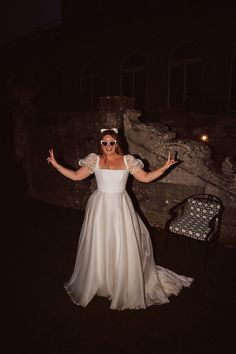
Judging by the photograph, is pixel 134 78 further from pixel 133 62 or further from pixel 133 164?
pixel 133 164

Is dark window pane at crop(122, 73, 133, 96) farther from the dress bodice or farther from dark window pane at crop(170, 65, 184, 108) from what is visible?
the dress bodice

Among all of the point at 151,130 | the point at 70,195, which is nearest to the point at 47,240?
the point at 70,195

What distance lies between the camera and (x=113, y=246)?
3.58 m

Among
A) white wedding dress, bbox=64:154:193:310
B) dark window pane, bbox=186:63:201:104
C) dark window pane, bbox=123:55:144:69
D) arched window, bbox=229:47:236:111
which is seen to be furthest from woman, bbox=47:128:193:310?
dark window pane, bbox=123:55:144:69

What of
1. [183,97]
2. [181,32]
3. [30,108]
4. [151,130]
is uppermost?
[181,32]

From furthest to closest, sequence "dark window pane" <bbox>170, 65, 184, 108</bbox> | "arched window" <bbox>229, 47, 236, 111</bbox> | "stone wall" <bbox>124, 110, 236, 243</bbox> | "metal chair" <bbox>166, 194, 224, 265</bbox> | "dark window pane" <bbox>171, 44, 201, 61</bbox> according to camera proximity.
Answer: "dark window pane" <bbox>170, 65, 184, 108</bbox>, "dark window pane" <bbox>171, 44, 201, 61</bbox>, "arched window" <bbox>229, 47, 236, 111</bbox>, "stone wall" <bbox>124, 110, 236, 243</bbox>, "metal chair" <bbox>166, 194, 224, 265</bbox>

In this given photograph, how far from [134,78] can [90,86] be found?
295 cm

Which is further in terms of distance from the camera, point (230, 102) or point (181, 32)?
point (181, 32)

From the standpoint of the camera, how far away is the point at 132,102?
5969 mm

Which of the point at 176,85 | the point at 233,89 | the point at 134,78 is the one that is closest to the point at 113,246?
the point at 233,89

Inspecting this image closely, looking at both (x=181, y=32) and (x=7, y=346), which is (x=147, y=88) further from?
(x=7, y=346)

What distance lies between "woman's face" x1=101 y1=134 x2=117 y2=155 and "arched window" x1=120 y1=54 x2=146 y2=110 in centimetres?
1004

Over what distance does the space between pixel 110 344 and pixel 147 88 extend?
453 inches

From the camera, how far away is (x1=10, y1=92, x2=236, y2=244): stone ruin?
16.7 ft
